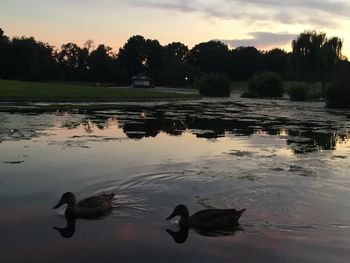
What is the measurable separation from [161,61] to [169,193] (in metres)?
154

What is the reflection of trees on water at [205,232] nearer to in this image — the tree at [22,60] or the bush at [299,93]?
the bush at [299,93]

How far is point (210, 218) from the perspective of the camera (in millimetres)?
9172

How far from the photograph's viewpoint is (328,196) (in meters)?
12.0

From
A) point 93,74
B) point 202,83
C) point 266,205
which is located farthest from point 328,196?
point 93,74

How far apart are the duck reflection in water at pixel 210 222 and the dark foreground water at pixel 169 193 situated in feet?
0.37

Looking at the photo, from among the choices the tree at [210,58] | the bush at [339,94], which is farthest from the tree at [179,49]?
the bush at [339,94]

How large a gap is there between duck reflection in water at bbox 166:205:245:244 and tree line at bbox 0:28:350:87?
76.4 meters

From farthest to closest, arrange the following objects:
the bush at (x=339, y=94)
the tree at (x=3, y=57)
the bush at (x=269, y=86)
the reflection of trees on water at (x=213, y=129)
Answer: the tree at (x=3, y=57), the bush at (x=269, y=86), the bush at (x=339, y=94), the reflection of trees on water at (x=213, y=129)

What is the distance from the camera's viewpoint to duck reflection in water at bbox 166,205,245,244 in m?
9.12

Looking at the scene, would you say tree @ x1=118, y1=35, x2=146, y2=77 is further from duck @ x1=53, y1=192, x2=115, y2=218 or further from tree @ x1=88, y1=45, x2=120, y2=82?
duck @ x1=53, y1=192, x2=115, y2=218

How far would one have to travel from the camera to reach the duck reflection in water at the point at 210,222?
29.9ft

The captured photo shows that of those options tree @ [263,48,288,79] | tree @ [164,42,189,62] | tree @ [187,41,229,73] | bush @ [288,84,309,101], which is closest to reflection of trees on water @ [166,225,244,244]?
bush @ [288,84,309,101]

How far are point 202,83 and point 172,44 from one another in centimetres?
11098

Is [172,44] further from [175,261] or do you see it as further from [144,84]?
[175,261]
